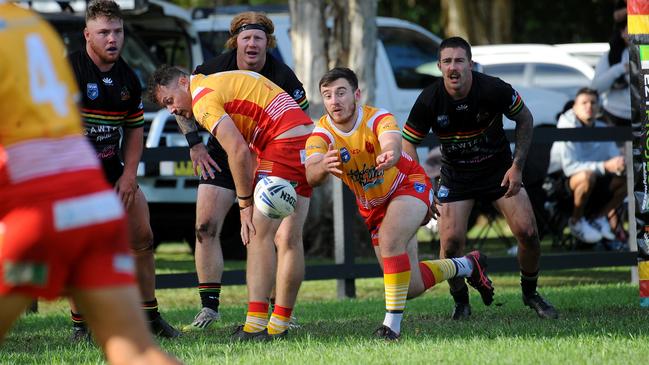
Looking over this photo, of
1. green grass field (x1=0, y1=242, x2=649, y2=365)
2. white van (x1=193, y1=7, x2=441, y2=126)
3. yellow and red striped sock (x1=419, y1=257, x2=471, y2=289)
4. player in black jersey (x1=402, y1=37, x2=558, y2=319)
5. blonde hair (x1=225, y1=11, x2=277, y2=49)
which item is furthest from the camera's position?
white van (x1=193, y1=7, x2=441, y2=126)

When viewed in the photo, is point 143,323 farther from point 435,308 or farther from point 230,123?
point 435,308

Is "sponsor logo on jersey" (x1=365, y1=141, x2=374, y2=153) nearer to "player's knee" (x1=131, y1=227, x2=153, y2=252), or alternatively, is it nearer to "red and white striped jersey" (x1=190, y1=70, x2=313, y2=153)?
"red and white striped jersey" (x1=190, y1=70, x2=313, y2=153)

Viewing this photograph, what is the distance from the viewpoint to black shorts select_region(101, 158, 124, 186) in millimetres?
7922

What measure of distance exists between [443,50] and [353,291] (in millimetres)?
3615

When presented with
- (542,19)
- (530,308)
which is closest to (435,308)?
(530,308)

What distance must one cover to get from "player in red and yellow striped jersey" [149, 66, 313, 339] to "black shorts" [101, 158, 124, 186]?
0.56 meters

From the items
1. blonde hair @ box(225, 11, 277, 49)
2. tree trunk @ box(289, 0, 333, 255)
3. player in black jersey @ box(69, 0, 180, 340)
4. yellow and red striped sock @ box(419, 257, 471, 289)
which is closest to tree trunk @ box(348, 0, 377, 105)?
tree trunk @ box(289, 0, 333, 255)

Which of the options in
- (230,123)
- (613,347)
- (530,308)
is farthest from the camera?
(530,308)

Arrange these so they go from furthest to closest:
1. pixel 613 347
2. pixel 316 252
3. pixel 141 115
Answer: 1. pixel 316 252
2. pixel 141 115
3. pixel 613 347

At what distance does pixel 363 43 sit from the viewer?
47.0 ft

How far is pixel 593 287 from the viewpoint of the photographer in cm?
1107

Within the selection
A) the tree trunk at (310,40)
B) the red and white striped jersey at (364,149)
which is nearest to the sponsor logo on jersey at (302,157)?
the red and white striped jersey at (364,149)

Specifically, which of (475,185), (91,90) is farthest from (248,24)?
(475,185)

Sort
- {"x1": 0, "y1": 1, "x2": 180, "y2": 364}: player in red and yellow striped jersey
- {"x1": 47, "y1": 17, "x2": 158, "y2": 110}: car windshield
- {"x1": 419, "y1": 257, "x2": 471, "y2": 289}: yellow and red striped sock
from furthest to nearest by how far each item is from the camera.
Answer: {"x1": 47, "y1": 17, "x2": 158, "y2": 110}: car windshield
{"x1": 419, "y1": 257, "x2": 471, "y2": 289}: yellow and red striped sock
{"x1": 0, "y1": 1, "x2": 180, "y2": 364}: player in red and yellow striped jersey
